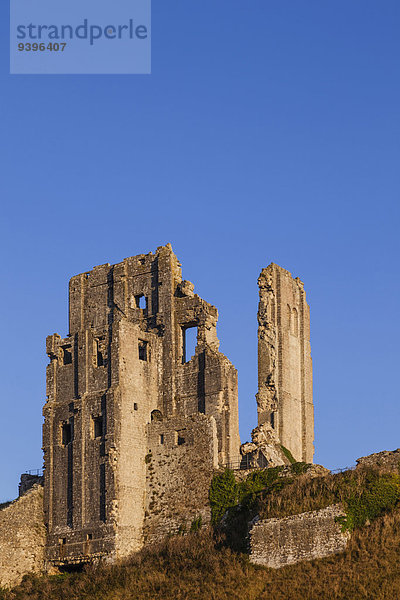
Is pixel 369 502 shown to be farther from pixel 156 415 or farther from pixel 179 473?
pixel 156 415

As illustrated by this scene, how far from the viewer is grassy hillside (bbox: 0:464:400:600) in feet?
167

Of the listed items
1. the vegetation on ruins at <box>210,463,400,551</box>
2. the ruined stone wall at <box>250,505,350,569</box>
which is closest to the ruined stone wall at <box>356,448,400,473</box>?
the vegetation on ruins at <box>210,463,400,551</box>

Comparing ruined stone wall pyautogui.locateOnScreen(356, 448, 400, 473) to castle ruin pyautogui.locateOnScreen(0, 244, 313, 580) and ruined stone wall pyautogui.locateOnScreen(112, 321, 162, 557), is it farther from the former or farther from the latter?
ruined stone wall pyautogui.locateOnScreen(112, 321, 162, 557)

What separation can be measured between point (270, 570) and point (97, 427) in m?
12.5

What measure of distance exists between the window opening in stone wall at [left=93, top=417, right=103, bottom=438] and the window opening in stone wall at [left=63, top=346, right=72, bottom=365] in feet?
13.1

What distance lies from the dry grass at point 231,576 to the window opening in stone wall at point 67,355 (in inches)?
435

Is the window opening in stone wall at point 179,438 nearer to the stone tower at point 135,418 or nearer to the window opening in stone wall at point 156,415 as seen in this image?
the stone tower at point 135,418

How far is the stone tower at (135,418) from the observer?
198 feet

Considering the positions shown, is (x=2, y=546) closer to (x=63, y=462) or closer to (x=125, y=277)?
(x=63, y=462)

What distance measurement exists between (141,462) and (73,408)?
4.28m

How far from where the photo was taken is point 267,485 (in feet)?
193

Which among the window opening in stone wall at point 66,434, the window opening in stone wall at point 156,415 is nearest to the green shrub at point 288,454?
the window opening in stone wall at point 156,415

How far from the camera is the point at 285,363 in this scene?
68.1m

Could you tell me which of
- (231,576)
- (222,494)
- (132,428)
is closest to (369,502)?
(231,576)
